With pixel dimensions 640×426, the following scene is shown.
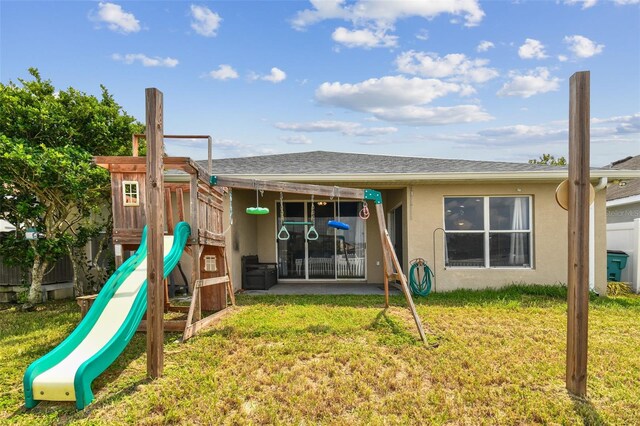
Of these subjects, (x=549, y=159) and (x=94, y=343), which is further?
(x=549, y=159)

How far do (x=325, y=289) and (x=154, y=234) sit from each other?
558 centimetres

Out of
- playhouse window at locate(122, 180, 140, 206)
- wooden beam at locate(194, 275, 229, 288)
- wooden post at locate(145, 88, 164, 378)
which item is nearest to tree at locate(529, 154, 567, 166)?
wooden beam at locate(194, 275, 229, 288)

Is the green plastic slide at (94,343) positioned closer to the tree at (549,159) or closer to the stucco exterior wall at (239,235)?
the stucco exterior wall at (239,235)

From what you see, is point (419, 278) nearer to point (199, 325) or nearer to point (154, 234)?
point (199, 325)

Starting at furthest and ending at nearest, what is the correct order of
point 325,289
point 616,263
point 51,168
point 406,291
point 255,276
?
point 616,263 → point 255,276 → point 325,289 → point 51,168 → point 406,291

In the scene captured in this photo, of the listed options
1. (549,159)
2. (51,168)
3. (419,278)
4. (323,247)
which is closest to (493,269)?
(419,278)

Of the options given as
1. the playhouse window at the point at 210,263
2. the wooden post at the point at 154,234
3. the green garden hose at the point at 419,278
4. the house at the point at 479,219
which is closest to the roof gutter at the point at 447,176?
the house at the point at 479,219

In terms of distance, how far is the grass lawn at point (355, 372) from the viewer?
275 cm

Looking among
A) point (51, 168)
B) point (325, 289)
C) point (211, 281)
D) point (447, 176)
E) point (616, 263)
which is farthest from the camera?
point (616, 263)

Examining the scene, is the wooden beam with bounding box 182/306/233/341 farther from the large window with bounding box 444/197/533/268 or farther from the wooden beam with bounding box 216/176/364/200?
the large window with bounding box 444/197/533/268

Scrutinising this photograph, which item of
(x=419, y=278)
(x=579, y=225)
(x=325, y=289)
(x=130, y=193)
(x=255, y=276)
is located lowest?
(x=325, y=289)

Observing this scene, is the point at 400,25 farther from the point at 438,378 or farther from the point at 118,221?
the point at 438,378

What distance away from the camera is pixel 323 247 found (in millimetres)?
9766

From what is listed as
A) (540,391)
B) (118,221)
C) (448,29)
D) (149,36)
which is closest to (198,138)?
(118,221)
